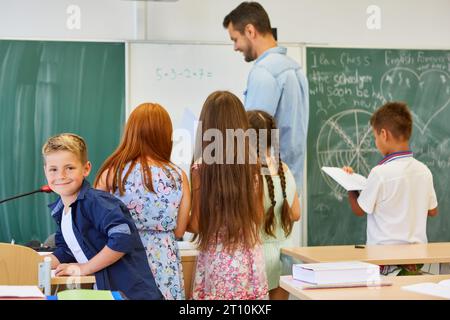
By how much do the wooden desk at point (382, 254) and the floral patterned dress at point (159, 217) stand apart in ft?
1.79

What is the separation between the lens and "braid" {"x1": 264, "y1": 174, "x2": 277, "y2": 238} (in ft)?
9.17

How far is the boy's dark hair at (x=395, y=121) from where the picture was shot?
10.8 feet

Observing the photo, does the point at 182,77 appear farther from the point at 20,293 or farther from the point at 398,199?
the point at 20,293

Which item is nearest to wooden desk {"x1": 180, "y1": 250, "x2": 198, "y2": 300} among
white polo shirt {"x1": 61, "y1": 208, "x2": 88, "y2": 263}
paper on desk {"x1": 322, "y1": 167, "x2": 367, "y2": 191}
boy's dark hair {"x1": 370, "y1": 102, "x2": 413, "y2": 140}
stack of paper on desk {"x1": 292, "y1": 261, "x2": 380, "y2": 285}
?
white polo shirt {"x1": 61, "y1": 208, "x2": 88, "y2": 263}

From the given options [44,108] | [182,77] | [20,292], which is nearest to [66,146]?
[20,292]

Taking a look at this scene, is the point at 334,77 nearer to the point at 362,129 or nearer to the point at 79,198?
the point at 362,129

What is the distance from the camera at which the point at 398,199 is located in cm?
315

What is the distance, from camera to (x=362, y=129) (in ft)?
16.7

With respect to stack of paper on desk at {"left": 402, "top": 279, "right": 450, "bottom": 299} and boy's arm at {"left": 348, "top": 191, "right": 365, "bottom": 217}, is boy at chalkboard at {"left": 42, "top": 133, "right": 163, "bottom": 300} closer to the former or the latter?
stack of paper on desk at {"left": 402, "top": 279, "right": 450, "bottom": 299}

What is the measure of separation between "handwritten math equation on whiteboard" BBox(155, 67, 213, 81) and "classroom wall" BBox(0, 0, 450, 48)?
10.2 inches

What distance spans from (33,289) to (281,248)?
1.56 meters

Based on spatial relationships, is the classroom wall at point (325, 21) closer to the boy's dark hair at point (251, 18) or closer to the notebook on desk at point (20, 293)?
the boy's dark hair at point (251, 18)
